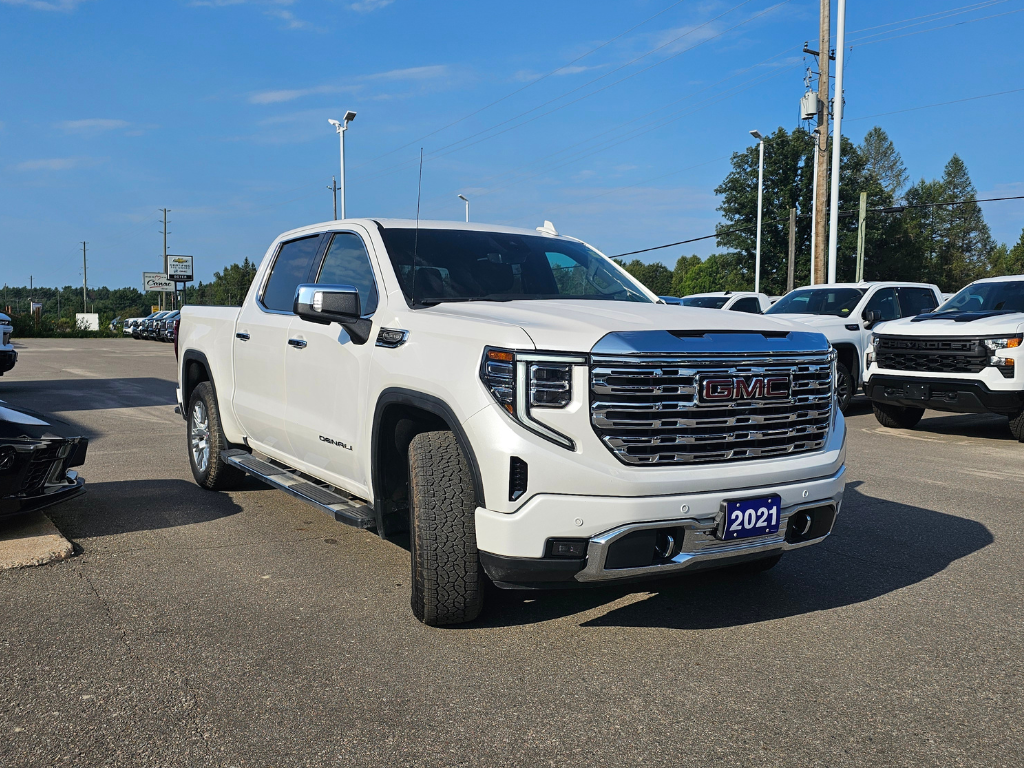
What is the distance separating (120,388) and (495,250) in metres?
12.7

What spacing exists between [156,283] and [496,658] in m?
104

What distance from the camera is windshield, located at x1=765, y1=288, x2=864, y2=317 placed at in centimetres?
1324

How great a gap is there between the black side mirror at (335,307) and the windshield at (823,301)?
1029 cm

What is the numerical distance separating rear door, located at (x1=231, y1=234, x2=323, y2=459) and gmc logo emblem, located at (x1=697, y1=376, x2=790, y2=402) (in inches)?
107

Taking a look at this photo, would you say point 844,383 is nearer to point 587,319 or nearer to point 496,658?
point 587,319

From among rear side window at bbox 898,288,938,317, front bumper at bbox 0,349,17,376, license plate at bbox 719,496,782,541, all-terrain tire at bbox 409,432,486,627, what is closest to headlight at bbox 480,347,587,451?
all-terrain tire at bbox 409,432,486,627

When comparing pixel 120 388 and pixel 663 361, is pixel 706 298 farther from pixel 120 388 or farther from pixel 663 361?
pixel 663 361

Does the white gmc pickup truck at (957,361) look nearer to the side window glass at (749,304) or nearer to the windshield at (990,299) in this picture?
the windshield at (990,299)

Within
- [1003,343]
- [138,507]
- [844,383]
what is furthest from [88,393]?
[1003,343]

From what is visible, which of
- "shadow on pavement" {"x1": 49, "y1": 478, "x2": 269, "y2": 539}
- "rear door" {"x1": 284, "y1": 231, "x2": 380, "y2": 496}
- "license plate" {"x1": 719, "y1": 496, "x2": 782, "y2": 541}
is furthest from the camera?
"shadow on pavement" {"x1": 49, "y1": 478, "x2": 269, "y2": 539}

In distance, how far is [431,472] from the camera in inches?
145

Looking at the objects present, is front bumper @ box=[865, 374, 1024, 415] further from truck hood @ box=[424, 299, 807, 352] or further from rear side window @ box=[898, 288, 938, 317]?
truck hood @ box=[424, 299, 807, 352]

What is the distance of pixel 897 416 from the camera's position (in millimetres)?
11094

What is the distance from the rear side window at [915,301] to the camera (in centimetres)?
1359
